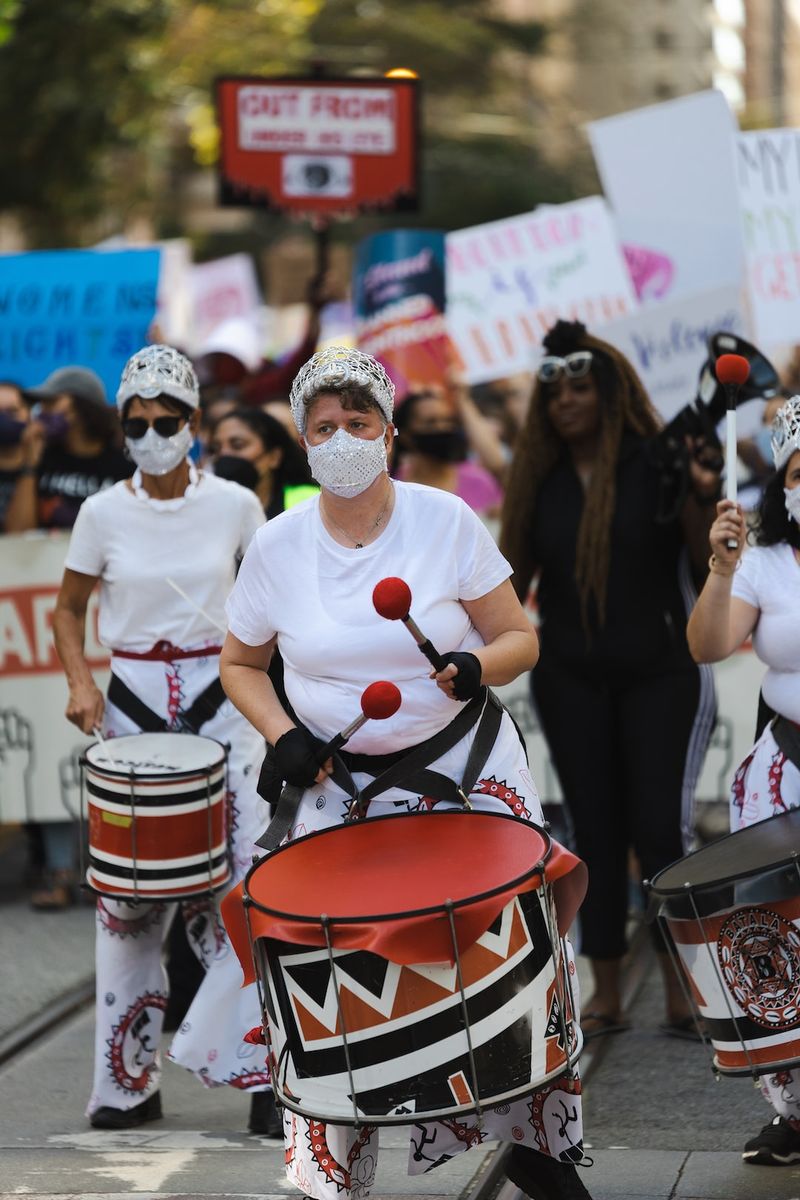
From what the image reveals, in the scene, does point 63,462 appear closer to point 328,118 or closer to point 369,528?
point 328,118

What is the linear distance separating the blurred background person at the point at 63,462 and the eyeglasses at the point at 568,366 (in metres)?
2.59

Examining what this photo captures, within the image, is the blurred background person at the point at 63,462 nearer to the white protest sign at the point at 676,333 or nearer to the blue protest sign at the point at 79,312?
the blue protest sign at the point at 79,312

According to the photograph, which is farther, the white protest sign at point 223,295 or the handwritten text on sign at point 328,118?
the white protest sign at point 223,295

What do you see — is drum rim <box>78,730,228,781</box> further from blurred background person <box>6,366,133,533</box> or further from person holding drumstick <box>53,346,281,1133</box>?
blurred background person <box>6,366,133,533</box>

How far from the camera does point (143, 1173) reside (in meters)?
4.75

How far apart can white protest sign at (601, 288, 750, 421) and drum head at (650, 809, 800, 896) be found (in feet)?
12.4

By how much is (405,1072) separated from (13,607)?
484cm

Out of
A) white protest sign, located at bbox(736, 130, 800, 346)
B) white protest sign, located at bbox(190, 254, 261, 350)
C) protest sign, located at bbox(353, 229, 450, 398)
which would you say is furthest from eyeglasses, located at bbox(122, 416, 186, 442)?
white protest sign, located at bbox(190, 254, 261, 350)

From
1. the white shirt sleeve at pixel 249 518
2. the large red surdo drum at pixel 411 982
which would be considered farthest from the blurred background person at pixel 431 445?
the large red surdo drum at pixel 411 982

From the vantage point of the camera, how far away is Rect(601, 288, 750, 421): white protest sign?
7.75 metres

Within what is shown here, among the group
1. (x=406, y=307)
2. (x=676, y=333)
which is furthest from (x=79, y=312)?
(x=676, y=333)

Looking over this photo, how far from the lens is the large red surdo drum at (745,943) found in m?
3.90

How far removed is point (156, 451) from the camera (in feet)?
17.5

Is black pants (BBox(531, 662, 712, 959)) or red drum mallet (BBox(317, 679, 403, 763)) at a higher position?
red drum mallet (BBox(317, 679, 403, 763))
